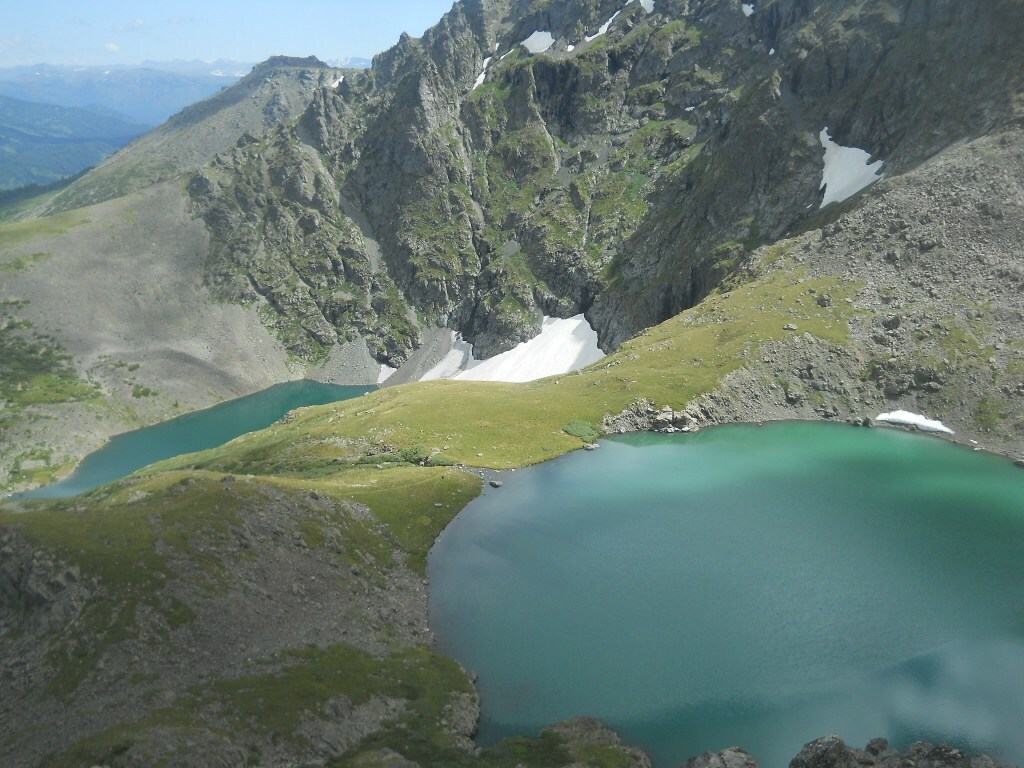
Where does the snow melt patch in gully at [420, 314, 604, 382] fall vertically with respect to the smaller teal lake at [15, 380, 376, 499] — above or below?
above

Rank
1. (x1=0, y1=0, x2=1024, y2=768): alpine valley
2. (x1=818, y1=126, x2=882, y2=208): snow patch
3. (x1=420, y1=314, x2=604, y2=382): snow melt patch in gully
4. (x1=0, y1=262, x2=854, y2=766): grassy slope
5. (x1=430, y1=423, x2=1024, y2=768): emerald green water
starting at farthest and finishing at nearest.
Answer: (x1=420, y1=314, x2=604, y2=382): snow melt patch in gully → (x1=818, y1=126, x2=882, y2=208): snow patch → (x1=430, y1=423, x2=1024, y2=768): emerald green water → (x1=0, y1=0, x2=1024, y2=768): alpine valley → (x1=0, y1=262, x2=854, y2=766): grassy slope

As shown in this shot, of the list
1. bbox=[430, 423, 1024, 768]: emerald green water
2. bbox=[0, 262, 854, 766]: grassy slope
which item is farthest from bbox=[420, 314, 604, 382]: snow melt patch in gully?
bbox=[430, 423, 1024, 768]: emerald green water

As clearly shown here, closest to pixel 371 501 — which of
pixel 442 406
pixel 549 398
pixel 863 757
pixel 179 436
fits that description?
pixel 442 406

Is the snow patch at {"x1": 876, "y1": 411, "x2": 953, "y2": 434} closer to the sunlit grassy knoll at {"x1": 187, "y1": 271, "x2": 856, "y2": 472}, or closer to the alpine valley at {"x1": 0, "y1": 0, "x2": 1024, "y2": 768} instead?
the alpine valley at {"x1": 0, "y1": 0, "x2": 1024, "y2": 768}

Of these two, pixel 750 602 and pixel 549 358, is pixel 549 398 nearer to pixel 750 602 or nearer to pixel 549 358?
pixel 750 602

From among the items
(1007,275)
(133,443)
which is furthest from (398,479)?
(133,443)

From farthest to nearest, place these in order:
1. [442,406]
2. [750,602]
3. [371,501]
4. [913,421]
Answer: [442,406]
[913,421]
[371,501]
[750,602]

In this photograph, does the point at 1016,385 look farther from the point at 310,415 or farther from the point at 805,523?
the point at 310,415

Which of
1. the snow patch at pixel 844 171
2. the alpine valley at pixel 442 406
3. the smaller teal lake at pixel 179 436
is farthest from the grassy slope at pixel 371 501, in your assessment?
the smaller teal lake at pixel 179 436
